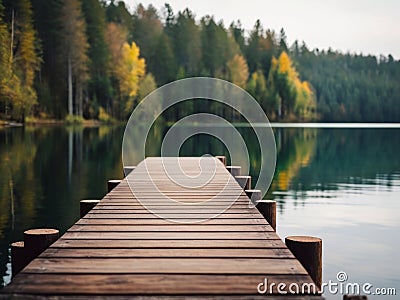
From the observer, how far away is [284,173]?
1870 cm

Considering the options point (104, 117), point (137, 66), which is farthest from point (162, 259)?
point (137, 66)

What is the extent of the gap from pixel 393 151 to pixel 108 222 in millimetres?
24862

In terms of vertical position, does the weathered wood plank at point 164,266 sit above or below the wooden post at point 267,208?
above

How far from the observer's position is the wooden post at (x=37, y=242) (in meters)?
4.60

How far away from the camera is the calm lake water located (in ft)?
26.2

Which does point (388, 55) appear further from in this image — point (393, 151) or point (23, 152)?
point (23, 152)

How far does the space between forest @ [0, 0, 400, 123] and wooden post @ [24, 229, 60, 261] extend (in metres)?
36.5

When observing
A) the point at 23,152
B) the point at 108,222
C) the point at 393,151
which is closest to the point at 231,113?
the point at 393,151

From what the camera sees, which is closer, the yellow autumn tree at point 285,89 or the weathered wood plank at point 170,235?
the weathered wood plank at point 170,235

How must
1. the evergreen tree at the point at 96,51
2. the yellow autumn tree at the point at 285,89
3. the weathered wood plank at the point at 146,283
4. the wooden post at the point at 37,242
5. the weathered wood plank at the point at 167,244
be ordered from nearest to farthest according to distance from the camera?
the weathered wood plank at the point at 146,283 < the weathered wood plank at the point at 167,244 < the wooden post at the point at 37,242 < the evergreen tree at the point at 96,51 < the yellow autumn tree at the point at 285,89

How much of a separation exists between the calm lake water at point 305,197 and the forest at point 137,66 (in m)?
21.9

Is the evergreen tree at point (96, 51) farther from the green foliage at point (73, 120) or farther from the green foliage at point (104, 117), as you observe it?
the green foliage at point (73, 120)

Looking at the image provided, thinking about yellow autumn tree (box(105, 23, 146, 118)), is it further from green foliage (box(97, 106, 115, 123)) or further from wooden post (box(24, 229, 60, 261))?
wooden post (box(24, 229, 60, 261))

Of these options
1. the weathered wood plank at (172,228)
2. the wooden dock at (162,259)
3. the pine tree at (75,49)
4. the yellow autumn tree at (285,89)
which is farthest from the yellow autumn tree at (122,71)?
the weathered wood plank at (172,228)
